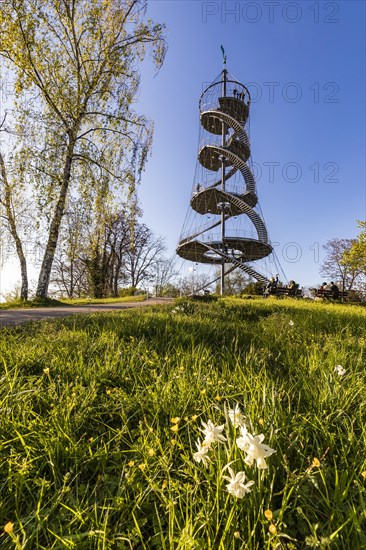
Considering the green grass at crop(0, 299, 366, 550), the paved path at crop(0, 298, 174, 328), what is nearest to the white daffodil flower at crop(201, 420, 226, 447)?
the green grass at crop(0, 299, 366, 550)

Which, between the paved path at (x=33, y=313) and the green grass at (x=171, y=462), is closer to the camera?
the green grass at (x=171, y=462)

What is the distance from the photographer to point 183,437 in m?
1.49

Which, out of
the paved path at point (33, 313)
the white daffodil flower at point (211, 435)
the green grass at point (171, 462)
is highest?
the white daffodil flower at point (211, 435)

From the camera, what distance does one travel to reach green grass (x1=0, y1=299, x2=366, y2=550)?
3.01 feet

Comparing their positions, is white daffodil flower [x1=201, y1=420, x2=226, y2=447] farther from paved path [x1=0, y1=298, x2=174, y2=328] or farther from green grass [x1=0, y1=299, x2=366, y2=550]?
paved path [x1=0, y1=298, x2=174, y2=328]

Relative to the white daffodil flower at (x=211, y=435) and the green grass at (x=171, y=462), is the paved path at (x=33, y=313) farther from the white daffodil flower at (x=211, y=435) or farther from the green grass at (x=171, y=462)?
the white daffodil flower at (x=211, y=435)

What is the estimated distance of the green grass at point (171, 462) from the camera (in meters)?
0.92

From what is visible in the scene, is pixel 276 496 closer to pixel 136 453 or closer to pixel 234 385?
pixel 136 453

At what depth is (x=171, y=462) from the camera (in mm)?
1250

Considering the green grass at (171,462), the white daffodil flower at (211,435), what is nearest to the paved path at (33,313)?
the green grass at (171,462)

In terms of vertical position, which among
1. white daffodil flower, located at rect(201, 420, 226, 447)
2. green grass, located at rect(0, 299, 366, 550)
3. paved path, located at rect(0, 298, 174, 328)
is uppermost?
white daffodil flower, located at rect(201, 420, 226, 447)

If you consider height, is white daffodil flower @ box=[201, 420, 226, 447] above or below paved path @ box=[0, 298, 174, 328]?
above

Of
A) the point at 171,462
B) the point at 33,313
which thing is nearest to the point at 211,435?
the point at 171,462

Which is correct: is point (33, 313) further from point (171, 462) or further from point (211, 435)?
point (211, 435)
